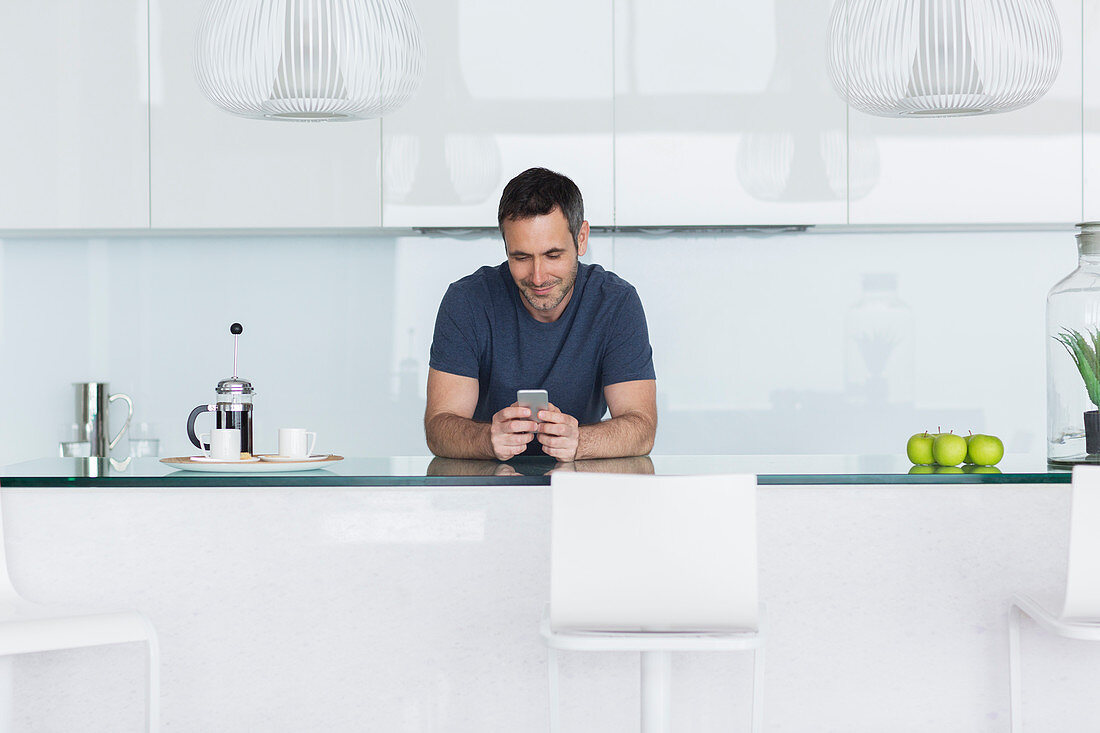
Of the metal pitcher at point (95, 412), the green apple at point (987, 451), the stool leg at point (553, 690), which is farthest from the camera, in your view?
the metal pitcher at point (95, 412)

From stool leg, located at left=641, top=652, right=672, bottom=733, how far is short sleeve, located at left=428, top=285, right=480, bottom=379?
111 cm

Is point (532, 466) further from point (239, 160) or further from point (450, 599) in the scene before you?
point (239, 160)

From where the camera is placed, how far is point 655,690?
1677mm

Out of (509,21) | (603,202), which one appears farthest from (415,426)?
(509,21)

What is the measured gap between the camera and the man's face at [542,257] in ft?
8.16

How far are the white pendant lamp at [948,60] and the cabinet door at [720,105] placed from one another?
1.97ft

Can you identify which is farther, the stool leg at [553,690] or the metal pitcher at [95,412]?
the metal pitcher at [95,412]

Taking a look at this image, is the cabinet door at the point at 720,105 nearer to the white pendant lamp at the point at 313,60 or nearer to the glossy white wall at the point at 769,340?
the glossy white wall at the point at 769,340

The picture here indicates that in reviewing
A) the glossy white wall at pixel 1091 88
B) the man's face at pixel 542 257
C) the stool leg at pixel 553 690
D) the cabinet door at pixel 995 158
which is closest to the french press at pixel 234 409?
the man's face at pixel 542 257

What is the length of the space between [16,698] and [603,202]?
2028 mm

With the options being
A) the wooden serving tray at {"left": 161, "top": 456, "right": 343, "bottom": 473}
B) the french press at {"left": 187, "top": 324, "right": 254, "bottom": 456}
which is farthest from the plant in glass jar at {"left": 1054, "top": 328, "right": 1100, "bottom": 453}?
the french press at {"left": 187, "top": 324, "right": 254, "bottom": 456}

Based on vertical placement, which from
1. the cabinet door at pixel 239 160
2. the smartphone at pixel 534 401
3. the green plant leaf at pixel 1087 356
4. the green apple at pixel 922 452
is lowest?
the green apple at pixel 922 452

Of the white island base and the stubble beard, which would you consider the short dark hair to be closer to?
the stubble beard

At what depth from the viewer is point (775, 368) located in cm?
372
